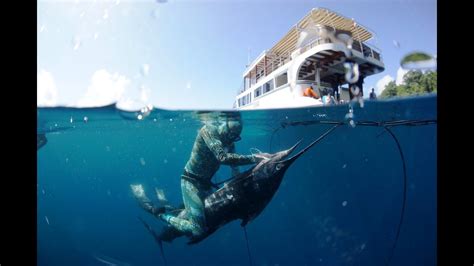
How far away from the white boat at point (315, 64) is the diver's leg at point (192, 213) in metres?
4.27

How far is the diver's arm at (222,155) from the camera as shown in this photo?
6398mm

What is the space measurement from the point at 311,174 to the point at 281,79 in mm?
13403

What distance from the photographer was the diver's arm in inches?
252

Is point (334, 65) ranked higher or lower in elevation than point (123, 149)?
higher

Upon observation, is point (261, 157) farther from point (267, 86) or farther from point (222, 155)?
point (267, 86)

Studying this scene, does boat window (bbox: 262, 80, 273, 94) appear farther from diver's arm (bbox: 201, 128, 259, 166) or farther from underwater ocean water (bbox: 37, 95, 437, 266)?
diver's arm (bbox: 201, 128, 259, 166)

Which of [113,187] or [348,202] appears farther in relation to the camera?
[113,187]

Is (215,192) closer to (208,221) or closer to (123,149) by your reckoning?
(208,221)

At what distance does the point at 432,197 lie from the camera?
1953cm

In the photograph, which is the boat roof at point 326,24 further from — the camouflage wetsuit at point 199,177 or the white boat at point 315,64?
the camouflage wetsuit at point 199,177

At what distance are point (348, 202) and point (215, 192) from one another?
15.4 m

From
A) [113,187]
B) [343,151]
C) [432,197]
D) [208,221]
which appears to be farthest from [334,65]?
[113,187]

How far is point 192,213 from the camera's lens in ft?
22.9
